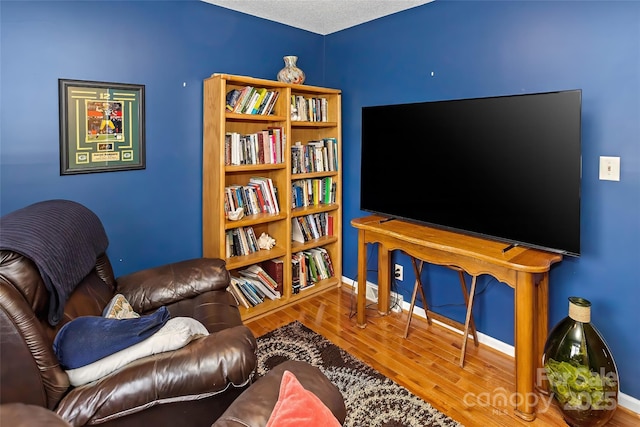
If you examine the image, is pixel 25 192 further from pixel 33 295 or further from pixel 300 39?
pixel 300 39

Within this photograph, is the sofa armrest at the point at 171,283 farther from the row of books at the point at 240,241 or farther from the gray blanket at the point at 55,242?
the row of books at the point at 240,241

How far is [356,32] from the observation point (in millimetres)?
3299

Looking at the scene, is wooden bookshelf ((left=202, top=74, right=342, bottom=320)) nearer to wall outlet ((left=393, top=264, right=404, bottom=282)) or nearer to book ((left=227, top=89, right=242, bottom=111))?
book ((left=227, top=89, right=242, bottom=111))

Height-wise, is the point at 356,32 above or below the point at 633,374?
above

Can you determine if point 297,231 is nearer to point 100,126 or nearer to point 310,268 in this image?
point 310,268

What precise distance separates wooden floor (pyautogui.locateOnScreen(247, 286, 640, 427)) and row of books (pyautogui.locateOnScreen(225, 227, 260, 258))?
54cm

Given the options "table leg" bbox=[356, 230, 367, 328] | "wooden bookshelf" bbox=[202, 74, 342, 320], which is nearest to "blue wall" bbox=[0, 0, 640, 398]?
"wooden bookshelf" bbox=[202, 74, 342, 320]

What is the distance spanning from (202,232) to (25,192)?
113 centimetres

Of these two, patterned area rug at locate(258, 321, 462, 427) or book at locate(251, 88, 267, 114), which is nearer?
patterned area rug at locate(258, 321, 462, 427)

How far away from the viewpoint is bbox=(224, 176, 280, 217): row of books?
9.54 ft

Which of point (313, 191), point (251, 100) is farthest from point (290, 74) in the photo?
point (313, 191)

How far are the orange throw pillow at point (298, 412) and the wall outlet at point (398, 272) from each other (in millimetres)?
2244

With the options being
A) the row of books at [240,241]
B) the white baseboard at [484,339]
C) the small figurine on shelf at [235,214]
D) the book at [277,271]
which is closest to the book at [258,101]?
the small figurine on shelf at [235,214]

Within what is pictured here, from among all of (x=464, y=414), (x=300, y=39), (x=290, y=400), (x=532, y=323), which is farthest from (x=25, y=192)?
(x=532, y=323)
